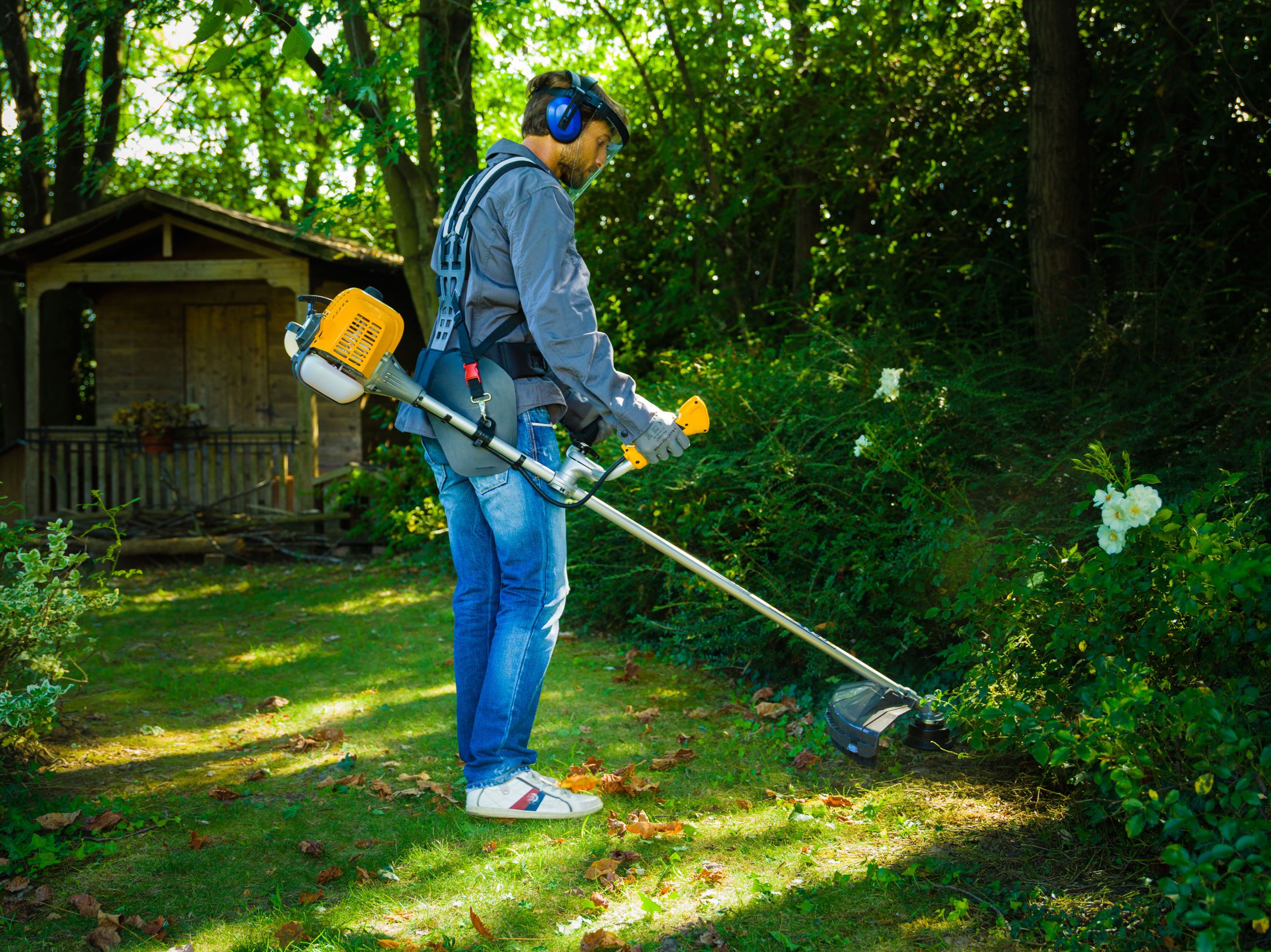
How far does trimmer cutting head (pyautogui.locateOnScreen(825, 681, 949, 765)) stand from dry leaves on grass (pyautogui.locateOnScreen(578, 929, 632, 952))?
1.24m

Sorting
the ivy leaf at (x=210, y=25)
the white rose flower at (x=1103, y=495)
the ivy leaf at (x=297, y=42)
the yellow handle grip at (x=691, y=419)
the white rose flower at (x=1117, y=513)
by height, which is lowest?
the white rose flower at (x=1117, y=513)

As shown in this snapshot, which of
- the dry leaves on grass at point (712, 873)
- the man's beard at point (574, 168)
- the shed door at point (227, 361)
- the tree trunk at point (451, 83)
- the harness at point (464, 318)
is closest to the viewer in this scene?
the dry leaves on grass at point (712, 873)

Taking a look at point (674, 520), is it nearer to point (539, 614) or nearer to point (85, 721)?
point (539, 614)

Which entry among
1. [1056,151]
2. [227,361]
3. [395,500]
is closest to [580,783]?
[1056,151]

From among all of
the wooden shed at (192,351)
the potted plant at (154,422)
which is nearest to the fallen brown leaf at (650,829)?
the wooden shed at (192,351)

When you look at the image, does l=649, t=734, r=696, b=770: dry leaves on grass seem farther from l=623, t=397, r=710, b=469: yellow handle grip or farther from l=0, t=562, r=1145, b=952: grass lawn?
l=623, t=397, r=710, b=469: yellow handle grip

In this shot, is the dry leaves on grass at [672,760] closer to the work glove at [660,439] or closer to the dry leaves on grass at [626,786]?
the dry leaves on grass at [626,786]

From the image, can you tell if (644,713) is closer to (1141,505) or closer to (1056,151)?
(1141,505)

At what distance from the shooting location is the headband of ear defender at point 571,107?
3.08 meters

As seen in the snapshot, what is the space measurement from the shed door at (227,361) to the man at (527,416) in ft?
36.8

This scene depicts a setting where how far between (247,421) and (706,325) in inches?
298

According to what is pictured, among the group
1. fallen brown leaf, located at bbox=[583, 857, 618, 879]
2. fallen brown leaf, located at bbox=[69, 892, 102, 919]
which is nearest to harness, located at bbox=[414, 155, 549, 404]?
fallen brown leaf, located at bbox=[583, 857, 618, 879]

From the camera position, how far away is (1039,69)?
249 inches

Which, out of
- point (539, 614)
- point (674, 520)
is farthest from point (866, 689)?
point (674, 520)
